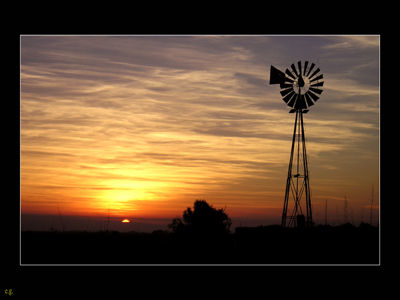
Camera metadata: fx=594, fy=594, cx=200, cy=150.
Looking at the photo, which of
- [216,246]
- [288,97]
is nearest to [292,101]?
[288,97]

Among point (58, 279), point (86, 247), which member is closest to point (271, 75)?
point (58, 279)

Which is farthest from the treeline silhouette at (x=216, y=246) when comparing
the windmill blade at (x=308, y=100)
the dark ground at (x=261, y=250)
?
the windmill blade at (x=308, y=100)

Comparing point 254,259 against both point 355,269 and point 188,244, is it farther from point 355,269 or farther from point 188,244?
point 188,244

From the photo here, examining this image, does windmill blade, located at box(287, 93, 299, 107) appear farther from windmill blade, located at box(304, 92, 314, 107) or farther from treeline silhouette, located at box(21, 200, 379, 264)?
treeline silhouette, located at box(21, 200, 379, 264)

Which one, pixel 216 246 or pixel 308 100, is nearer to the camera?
pixel 308 100

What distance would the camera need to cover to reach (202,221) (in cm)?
6134

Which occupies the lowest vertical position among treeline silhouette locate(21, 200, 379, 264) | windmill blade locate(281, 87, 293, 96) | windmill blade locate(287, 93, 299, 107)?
treeline silhouette locate(21, 200, 379, 264)

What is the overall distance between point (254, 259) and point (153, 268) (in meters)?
14.7

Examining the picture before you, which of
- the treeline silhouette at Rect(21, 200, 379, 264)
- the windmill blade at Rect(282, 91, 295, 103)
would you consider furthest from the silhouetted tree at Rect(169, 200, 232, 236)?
the windmill blade at Rect(282, 91, 295, 103)

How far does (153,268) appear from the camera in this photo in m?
18.4

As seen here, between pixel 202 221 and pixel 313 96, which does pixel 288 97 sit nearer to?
pixel 313 96

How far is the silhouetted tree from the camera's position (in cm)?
6062

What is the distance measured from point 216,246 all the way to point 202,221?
15813mm

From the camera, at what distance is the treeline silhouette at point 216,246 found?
30.1m
